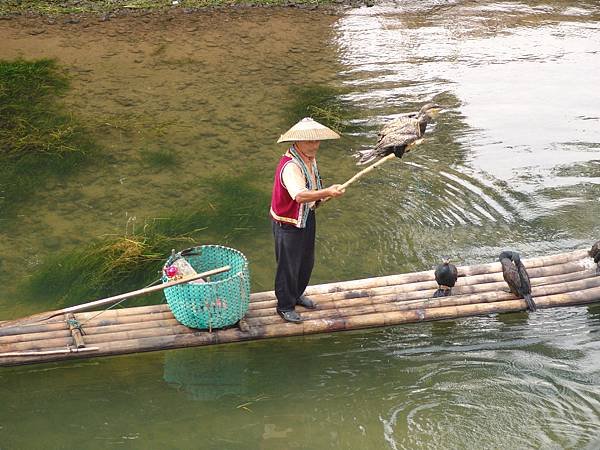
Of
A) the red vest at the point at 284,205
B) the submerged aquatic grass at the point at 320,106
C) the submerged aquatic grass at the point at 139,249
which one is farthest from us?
the submerged aquatic grass at the point at 320,106

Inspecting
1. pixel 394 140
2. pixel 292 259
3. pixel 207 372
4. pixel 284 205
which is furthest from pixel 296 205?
pixel 207 372

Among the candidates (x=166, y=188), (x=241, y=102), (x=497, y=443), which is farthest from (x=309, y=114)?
(x=497, y=443)

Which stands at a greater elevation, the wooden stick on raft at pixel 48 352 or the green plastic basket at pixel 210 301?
the green plastic basket at pixel 210 301

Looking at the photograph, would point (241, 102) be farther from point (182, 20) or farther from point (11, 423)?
point (11, 423)

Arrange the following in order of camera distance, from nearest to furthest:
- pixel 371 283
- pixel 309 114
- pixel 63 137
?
pixel 371 283
pixel 63 137
pixel 309 114

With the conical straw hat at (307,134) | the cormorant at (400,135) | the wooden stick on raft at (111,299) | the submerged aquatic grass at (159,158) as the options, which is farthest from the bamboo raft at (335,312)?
the submerged aquatic grass at (159,158)

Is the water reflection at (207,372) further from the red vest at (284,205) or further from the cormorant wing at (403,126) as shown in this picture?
the cormorant wing at (403,126)

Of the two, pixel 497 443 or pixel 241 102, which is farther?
pixel 241 102

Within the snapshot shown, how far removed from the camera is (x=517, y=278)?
19.9 ft

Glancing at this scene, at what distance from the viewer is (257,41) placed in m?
11.5

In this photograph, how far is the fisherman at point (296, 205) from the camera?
17.0 ft

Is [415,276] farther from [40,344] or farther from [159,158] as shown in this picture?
[159,158]

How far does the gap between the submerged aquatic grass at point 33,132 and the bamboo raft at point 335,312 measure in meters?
2.56

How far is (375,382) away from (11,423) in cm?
252
